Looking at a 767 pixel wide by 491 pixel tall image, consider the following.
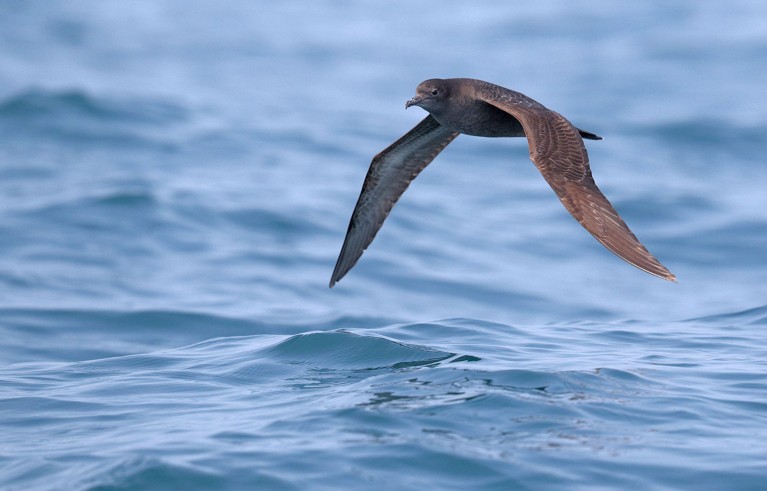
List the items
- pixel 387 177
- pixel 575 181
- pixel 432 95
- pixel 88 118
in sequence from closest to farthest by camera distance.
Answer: pixel 575 181 → pixel 432 95 → pixel 387 177 → pixel 88 118

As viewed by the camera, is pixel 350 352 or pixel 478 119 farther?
pixel 478 119

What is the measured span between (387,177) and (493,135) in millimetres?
1179

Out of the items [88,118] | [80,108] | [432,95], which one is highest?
[80,108]

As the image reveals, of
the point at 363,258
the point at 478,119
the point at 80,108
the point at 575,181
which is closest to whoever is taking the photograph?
the point at 575,181

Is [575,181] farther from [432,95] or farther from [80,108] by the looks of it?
[80,108]

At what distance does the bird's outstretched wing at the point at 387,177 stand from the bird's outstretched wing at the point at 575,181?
62.6 inches

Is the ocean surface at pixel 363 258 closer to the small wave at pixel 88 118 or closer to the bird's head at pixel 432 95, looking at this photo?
the small wave at pixel 88 118

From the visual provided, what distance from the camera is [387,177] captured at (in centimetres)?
1026

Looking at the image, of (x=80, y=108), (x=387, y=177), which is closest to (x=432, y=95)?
(x=387, y=177)

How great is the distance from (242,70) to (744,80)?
11032 millimetres

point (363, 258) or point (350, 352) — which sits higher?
point (363, 258)

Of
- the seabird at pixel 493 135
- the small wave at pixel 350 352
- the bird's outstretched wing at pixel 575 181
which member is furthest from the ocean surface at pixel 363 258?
the seabird at pixel 493 135

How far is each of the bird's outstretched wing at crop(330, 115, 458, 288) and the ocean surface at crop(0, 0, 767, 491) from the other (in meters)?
1.23

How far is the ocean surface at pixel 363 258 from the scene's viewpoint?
6398 mm
